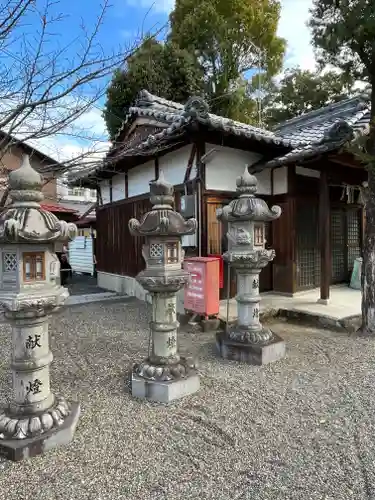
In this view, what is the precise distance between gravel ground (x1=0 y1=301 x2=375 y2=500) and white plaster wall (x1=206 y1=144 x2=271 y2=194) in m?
3.67

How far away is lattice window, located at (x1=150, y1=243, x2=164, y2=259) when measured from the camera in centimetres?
386

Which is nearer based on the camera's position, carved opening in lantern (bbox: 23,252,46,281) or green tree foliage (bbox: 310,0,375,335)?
carved opening in lantern (bbox: 23,252,46,281)

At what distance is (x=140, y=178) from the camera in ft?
30.9

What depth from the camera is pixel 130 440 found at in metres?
2.98

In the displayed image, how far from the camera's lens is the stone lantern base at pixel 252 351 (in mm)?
4738

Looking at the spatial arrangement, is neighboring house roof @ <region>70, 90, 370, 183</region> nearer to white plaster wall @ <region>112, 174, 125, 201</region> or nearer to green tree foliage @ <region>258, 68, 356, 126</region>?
white plaster wall @ <region>112, 174, 125, 201</region>

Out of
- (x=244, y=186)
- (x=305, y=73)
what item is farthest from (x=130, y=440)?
(x=305, y=73)

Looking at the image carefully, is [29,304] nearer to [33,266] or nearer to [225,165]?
[33,266]

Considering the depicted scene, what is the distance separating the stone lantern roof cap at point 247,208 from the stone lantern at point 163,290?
111cm

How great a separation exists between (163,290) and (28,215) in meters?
1.62

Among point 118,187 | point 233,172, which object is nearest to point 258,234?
point 233,172

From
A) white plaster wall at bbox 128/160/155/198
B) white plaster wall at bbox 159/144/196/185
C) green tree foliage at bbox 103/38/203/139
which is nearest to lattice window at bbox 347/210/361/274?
white plaster wall at bbox 159/144/196/185

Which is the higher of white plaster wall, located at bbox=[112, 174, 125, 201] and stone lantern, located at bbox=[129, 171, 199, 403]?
white plaster wall, located at bbox=[112, 174, 125, 201]

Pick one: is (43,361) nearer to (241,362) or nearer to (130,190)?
(241,362)
